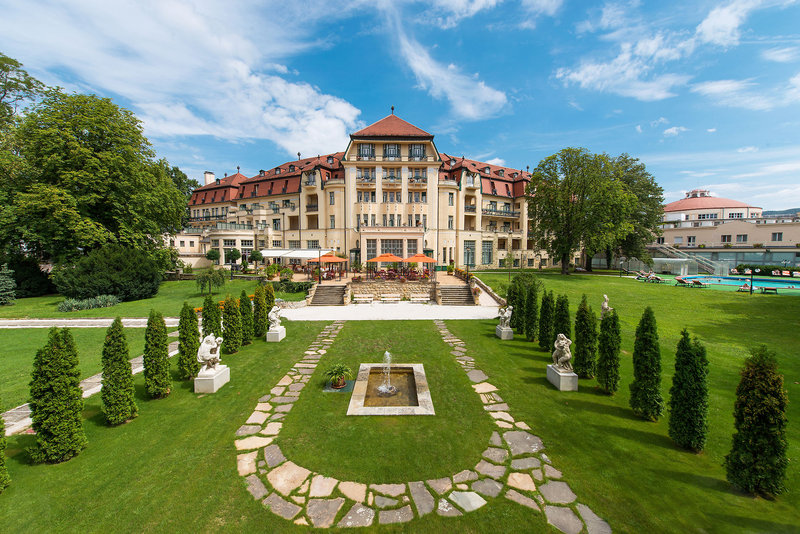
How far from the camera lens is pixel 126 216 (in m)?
22.9

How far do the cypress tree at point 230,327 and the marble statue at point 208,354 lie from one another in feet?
9.36

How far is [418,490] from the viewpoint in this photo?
457 centimetres

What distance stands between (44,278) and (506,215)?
166 feet

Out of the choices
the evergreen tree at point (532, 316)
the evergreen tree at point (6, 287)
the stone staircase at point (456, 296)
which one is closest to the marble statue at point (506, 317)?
the evergreen tree at point (532, 316)

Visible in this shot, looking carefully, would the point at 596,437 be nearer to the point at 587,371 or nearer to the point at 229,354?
the point at 587,371

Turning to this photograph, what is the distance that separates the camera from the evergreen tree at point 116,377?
20.0ft

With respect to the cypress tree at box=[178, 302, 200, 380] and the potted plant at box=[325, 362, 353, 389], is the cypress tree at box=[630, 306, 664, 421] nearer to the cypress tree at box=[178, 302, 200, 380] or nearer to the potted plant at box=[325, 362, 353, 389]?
the potted plant at box=[325, 362, 353, 389]

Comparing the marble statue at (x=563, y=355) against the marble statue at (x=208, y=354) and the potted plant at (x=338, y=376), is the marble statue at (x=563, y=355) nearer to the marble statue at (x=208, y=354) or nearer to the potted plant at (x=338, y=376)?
the potted plant at (x=338, y=376)

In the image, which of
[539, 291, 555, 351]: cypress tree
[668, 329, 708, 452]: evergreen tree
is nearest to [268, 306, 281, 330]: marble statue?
[539, 291, 555, 351]: cypress tree

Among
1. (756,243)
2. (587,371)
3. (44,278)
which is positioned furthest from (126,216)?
(756,243)

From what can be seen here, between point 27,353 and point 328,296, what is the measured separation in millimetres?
14414

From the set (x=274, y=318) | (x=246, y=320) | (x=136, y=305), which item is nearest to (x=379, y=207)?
(x=136, y=305)

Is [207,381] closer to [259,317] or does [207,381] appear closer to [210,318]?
[210,318]

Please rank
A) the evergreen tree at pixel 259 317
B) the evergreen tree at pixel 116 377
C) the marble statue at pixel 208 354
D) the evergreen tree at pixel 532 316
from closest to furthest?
the evergreen tree at pixel 116 377
the marble statue at pixel 208 354
the evergreen tree at pixel 532 316
the evergreen tree at pixel 259 317
